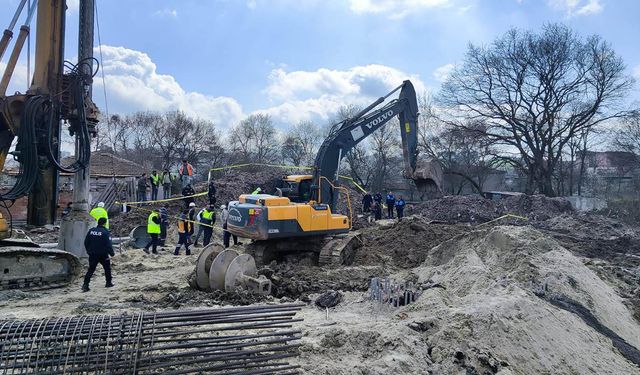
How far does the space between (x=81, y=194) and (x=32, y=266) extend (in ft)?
9.19

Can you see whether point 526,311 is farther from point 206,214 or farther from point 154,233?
point 154,233

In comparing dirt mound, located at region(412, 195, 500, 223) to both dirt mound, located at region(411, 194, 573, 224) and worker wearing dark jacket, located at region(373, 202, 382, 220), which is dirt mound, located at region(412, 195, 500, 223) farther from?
worker wearing dark jacket, located at region(373, 202, 382, 220)

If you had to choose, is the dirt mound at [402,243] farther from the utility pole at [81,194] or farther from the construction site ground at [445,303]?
the utility pole at [81,194]

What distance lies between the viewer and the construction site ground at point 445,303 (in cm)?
509

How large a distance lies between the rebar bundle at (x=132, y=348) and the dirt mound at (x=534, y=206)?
861 inches

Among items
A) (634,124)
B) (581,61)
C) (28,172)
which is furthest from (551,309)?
(634,124)

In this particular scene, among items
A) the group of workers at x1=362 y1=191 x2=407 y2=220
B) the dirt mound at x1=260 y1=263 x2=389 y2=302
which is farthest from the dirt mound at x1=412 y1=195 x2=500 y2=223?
the dirt mound at x1=260 y1=263 x2=389 y2=302

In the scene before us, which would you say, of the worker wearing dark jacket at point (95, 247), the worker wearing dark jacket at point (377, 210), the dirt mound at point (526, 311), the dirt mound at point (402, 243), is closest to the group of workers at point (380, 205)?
the worker wearing dark jacket at point (377, 210)

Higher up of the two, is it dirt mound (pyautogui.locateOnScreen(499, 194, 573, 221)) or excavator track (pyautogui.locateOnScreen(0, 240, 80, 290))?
dirt mound (pyautogui.locateOnScreen(499, 194, 573, 221))

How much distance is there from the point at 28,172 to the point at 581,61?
30.4 m

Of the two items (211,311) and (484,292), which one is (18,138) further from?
(484,292)

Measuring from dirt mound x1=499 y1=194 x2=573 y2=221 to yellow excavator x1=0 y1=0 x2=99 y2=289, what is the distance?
2003cm

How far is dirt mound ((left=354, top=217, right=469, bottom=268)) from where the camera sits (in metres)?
11.1

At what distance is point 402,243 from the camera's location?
41.3 feet
